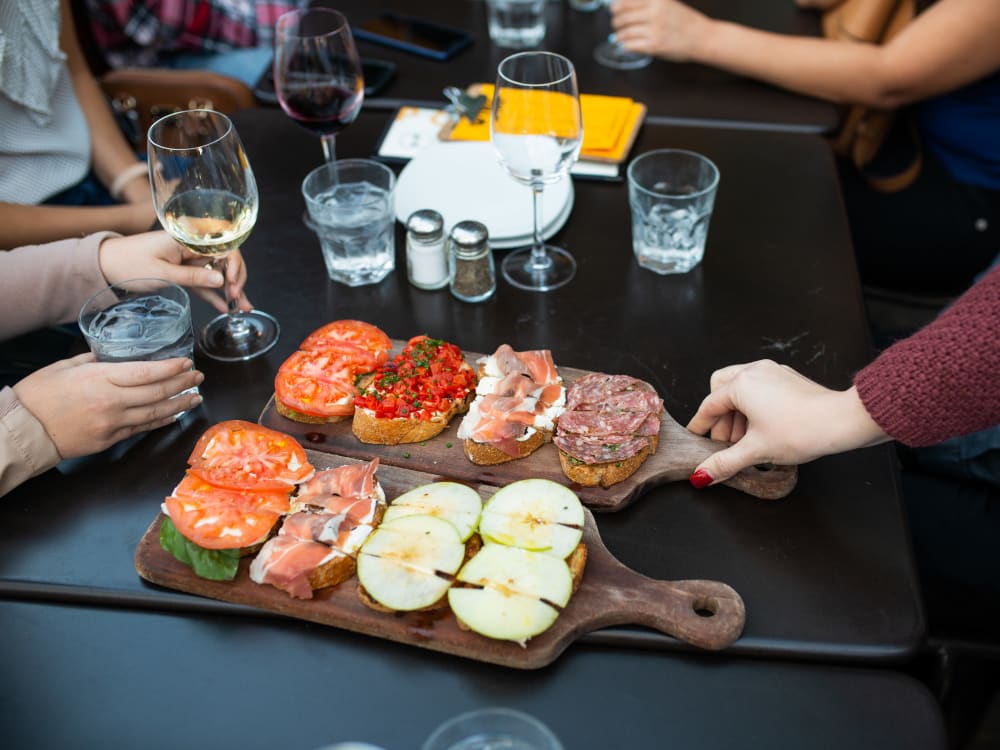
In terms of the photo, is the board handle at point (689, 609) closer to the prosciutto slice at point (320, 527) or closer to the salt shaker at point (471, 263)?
the prosciutto slice at point (320, 527)

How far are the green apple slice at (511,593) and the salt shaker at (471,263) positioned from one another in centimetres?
65

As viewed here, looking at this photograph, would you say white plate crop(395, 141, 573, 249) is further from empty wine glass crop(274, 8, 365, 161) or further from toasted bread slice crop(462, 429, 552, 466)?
toasted bread slice crop(462, 429, 552, 466)

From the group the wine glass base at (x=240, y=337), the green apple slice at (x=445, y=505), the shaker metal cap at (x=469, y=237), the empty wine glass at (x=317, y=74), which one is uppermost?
the empty wine glass at (x=317, y=74)

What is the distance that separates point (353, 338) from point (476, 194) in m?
0.54

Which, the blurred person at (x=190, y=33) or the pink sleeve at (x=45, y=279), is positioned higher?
the pink sleeve at (x=45, y=279)

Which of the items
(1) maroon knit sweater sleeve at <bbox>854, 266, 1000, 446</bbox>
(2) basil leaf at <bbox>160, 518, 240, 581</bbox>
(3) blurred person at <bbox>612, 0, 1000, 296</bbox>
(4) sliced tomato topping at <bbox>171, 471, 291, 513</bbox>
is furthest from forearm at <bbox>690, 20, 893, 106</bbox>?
(2) basil leaf at <bbox>160, 518, 240, 581</bbox>

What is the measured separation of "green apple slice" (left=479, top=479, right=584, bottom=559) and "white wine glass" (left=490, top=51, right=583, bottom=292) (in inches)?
24.3

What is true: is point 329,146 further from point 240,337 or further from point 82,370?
point 82,370

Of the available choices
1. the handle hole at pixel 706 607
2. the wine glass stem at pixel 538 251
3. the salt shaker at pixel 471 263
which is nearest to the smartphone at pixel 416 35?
the wine glass stem at pixel 538 251

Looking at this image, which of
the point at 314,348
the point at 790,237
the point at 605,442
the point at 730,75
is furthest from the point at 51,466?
the point at 730,75

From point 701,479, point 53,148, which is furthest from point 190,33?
point 701,479

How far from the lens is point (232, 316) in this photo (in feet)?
5.48

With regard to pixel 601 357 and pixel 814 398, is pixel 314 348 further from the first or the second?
pixel 814 398

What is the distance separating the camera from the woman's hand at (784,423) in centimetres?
126
